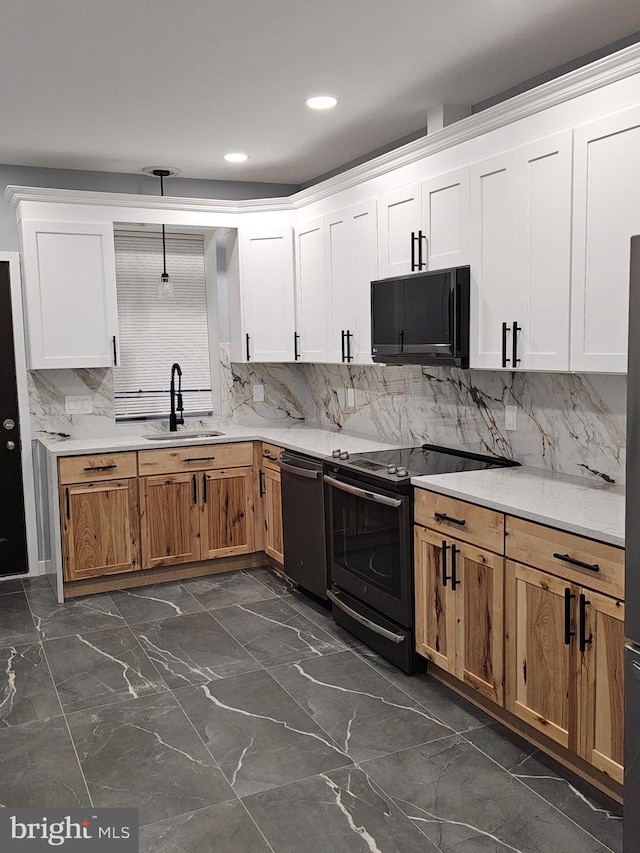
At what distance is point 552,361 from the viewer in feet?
9.43

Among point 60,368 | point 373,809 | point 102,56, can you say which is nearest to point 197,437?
point 60,368

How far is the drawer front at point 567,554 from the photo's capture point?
2.24 meters

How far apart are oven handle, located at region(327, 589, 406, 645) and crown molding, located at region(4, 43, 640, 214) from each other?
2171 mm

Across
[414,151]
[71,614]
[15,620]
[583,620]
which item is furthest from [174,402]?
[583,620]

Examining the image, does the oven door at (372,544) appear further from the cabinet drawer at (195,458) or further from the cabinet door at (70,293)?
the cabinet door at (70,293)

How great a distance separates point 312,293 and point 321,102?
51.4 inches

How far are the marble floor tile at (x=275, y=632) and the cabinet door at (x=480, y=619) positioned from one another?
2.84 ft

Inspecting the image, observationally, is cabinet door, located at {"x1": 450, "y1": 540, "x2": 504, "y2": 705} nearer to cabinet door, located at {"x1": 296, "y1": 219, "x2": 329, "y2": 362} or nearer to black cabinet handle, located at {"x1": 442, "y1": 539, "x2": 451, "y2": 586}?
black cabinet handle, located at {"x1": 442, "y1": 539, "x2": 451, "y2": 586}

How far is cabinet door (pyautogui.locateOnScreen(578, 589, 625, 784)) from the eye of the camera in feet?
7.36

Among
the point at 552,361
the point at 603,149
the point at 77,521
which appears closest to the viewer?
the point at 603,149

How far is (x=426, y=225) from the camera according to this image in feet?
11.7

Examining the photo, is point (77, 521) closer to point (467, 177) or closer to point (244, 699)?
point (244, 699)

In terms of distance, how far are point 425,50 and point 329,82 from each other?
1.64 ft

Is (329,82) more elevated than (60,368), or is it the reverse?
(329,82)
